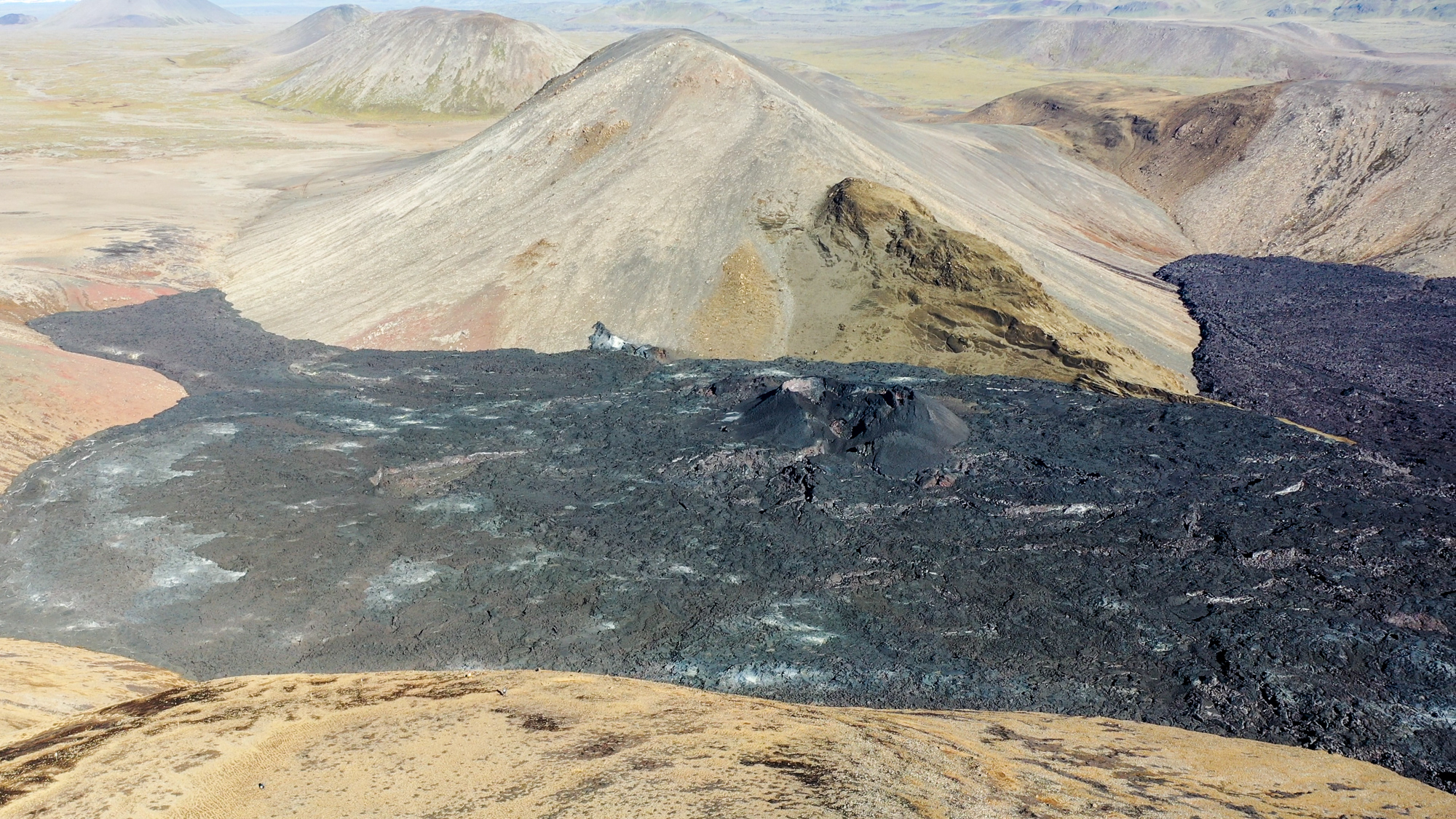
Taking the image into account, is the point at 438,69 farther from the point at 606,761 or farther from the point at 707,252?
the point at 606,761

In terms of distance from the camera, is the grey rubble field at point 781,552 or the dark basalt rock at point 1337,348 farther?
the dark basalt rock at point 1337,348

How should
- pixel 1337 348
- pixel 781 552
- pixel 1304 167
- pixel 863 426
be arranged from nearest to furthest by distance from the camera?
pixel 781 552
pixel 863 426
pixel 1337 348
pixel 1304 167

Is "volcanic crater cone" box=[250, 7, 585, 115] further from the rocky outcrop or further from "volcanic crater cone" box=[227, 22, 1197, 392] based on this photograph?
the rocky outcrop

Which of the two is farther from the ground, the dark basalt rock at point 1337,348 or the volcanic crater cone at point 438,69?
the volcanic crater cone at point 438,69

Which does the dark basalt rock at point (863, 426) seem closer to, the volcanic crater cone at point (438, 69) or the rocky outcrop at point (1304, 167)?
the rocky outcrop at point (1304, 167)

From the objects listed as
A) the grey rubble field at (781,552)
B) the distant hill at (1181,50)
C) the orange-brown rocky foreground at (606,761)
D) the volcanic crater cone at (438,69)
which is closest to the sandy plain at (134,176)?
the grey rubble field at (781,552)

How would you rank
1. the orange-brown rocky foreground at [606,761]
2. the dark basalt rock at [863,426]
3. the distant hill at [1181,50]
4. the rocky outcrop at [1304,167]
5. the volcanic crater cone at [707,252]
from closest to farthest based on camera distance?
the orange-brown rocky foreground at [606,761] < the dark basalt rock at [863,426] < the volcanic crater cone at [707,252] < the rocky outcrop at [1304,167] < the distant hill at [1181,50]

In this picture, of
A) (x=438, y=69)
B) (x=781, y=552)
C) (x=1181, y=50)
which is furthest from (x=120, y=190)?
(x=1181, y=50)

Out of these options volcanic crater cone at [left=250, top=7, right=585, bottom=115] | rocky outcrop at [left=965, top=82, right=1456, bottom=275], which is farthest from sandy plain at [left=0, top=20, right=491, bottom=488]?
rocky outcrop at [left=965, top=82, right=1456, bottom=275]
